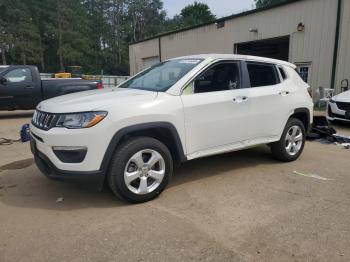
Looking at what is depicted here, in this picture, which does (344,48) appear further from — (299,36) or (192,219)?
(192,219)

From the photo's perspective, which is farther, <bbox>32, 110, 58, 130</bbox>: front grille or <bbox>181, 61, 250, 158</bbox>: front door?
<bbox>181, 61, 250, 158</bbox>: front door

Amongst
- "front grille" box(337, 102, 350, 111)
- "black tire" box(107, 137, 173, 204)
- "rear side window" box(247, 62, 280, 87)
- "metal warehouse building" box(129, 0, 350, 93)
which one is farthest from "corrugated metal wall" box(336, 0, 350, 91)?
"black tire" box(107, 137, 173, 204)

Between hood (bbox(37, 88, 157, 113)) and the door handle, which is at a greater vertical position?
hood (bbox(37, 88, 157, 113))

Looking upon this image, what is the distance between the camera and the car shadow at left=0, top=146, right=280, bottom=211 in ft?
13.3

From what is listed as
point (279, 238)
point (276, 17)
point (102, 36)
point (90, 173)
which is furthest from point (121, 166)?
point (102, 36)

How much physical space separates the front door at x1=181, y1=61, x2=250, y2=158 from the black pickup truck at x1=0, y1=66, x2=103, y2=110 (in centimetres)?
715

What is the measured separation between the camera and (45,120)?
12.6 ft

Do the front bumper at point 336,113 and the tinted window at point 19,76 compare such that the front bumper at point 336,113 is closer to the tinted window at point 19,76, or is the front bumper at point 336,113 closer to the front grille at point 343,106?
the front grille at point 343,106

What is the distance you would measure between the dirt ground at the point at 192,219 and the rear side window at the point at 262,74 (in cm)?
134

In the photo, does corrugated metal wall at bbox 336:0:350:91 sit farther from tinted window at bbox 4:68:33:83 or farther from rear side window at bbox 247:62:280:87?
tinted window at bbox 4:68:33:83

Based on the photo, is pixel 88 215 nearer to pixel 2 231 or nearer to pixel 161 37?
pixel 2 231

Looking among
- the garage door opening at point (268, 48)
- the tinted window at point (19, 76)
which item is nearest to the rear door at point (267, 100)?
the tinted window at point (19, 76)

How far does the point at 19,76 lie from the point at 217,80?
8741mm

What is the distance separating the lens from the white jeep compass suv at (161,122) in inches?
144
